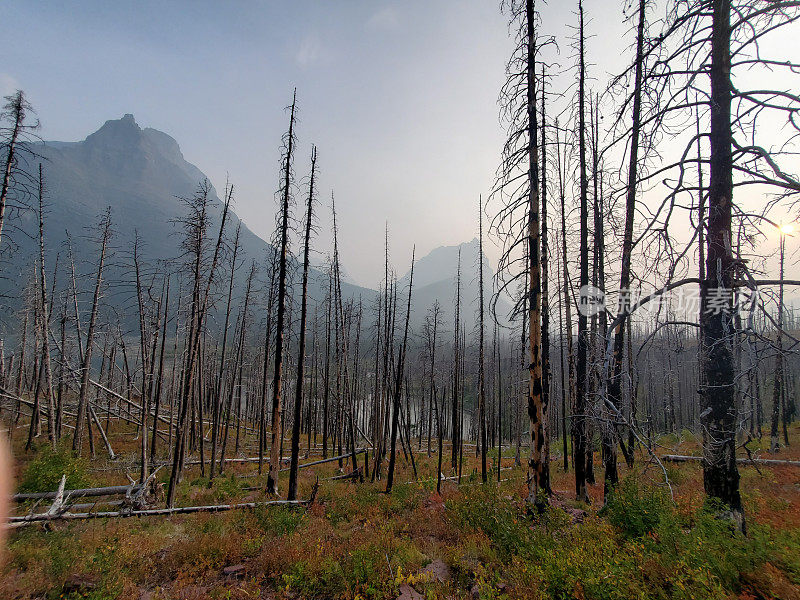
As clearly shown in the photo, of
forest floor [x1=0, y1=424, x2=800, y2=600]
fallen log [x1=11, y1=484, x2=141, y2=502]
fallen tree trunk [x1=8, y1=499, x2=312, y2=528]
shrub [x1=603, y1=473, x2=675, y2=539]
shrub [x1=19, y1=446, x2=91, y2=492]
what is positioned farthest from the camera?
shrub [x1=19, y1=446, x2=91, y2=492]

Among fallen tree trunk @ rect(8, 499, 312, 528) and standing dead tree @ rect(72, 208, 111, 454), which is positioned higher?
standing dead tree @ rect(72, 208, 111, 454)

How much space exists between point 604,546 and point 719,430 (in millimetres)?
2610

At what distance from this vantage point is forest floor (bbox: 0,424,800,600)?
14.4 feet

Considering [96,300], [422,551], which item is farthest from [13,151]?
[422,551]

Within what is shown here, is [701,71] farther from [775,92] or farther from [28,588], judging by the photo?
[28,588]

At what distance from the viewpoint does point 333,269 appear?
19047 mm

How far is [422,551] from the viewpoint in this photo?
306 inches

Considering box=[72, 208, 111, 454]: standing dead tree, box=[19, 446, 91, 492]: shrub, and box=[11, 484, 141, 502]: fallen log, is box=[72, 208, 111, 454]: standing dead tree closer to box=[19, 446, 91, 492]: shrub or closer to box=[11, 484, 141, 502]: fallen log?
box=[19, 446, 91, 492]: shrub

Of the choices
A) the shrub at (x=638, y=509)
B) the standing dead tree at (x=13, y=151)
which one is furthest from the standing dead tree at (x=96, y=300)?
the shrub at (x=638, y=509)

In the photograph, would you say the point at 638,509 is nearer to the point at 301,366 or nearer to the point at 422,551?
the point at 422,551

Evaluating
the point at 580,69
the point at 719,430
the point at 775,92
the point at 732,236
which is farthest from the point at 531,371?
the point at 580,69

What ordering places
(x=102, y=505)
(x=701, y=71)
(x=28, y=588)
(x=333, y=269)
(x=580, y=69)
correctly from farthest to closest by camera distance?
(x=333, y=269), (x=580, y=69), (x=102, y=505), (x=28, y=588), (x=701, y=71)

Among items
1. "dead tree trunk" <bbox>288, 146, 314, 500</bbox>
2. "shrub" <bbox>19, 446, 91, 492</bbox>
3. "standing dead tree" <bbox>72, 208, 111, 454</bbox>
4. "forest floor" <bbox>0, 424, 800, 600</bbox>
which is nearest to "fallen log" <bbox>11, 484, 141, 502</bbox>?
"shrub" <bbox>19, 446, 91, 492</bbox>

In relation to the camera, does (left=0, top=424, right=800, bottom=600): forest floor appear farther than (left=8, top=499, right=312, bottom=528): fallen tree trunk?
No
